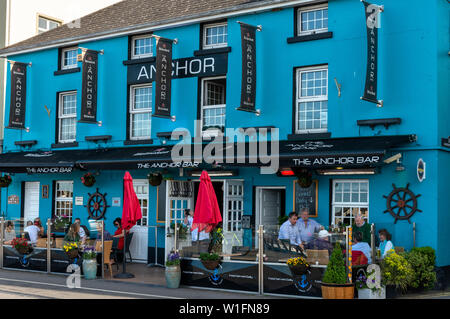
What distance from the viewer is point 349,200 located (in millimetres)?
16875

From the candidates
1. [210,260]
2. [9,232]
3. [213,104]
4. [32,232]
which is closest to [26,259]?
[32,232]

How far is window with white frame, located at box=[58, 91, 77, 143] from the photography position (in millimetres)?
22688

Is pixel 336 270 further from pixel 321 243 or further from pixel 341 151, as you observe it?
pixel 341 151

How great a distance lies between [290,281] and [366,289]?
166 cm

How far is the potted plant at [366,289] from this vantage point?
44.0 ft

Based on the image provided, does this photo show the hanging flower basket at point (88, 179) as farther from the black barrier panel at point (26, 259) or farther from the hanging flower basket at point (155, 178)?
the black barrier panel at point (26, 259)

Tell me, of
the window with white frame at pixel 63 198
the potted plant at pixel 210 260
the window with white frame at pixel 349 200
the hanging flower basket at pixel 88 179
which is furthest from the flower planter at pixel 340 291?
the window with white frame at pixel 63 198

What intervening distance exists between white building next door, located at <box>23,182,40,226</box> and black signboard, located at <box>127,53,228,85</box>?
18.5 feet

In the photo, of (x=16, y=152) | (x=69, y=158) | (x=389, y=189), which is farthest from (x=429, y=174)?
(x=16, y=152)

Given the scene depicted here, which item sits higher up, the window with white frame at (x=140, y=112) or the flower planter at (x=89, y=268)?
the window with white frame at (x=140, y=112)

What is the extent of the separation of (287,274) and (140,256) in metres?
7.52

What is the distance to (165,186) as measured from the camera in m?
20.1

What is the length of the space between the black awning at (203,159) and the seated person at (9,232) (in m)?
2.29

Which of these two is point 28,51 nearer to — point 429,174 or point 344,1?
point 344,1
